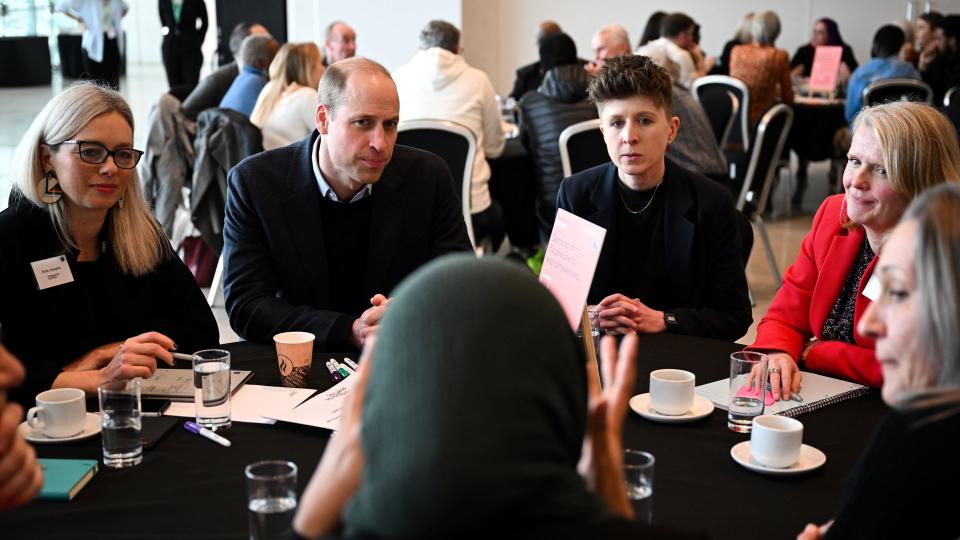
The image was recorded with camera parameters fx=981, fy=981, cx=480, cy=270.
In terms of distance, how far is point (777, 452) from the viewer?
1609 mm

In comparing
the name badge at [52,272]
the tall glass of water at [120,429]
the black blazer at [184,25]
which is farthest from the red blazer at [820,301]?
the black blazer at [184,25]

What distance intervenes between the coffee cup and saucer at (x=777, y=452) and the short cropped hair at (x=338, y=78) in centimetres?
148

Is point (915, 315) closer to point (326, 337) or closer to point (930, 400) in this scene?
point (930, 400)

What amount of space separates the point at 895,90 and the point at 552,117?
3669mm

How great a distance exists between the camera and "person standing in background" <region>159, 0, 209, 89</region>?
10922 millimetres

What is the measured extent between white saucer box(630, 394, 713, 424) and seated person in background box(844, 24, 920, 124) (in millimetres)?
6632

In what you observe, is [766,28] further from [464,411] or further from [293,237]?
[464,411]

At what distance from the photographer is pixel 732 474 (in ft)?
5.31

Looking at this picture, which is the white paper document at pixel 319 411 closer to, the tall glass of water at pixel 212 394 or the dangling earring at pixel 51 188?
the tall glass of water at pixel 212 394

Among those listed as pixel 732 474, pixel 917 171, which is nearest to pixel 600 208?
pixel 917 171

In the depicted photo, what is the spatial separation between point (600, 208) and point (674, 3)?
10567 millimetres

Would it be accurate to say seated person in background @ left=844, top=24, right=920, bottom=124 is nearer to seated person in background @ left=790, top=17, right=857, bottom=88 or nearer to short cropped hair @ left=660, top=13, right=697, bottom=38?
short cropped hair @ left=660, top=13, right=697, bottom=38

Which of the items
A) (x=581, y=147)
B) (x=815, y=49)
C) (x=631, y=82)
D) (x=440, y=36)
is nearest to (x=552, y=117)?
(x=581, y=147)

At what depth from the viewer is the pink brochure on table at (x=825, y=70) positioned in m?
8.41
